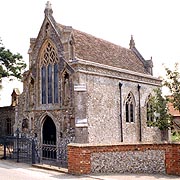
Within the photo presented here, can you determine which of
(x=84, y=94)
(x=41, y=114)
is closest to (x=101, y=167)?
(x=84, y=94)

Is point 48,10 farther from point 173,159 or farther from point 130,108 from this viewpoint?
point 173,159

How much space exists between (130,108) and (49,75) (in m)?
7.81

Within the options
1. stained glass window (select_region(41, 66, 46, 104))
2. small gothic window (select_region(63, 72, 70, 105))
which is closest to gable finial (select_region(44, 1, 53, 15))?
stained glass window (select_region(41, 66, 46, 104))

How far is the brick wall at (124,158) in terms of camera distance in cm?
1345

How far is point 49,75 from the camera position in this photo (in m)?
22.0

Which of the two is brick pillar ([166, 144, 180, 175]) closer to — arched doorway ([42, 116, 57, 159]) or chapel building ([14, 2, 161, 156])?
chapel building ([14, 2, 161, 156])

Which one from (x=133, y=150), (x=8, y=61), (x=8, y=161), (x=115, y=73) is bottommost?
(x=8, y=161)

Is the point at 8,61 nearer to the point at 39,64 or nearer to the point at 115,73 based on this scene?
the point at 39,64

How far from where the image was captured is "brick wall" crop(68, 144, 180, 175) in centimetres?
1345

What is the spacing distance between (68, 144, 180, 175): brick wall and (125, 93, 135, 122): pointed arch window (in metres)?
10.0

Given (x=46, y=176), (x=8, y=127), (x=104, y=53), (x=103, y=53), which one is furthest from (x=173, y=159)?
(x=8, y=127)

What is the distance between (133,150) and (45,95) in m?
10.1

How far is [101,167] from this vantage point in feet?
44.9

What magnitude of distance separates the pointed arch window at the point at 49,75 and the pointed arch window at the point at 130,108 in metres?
6.69
